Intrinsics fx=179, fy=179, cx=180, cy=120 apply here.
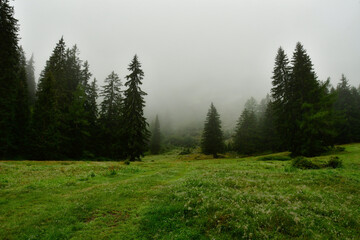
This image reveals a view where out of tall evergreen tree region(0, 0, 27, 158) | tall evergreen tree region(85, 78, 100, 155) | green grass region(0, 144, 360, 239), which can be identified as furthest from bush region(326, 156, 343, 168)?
tall evergreen tree region(85, 78, 100, 155)

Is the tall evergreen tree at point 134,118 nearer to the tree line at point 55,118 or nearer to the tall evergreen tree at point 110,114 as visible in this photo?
the tree line at point 55,118

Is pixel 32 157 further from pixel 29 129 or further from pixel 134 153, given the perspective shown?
pixel 134 153

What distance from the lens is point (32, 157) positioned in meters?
37.0

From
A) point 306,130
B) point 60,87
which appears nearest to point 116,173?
point 306,130

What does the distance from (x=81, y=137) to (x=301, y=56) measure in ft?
177

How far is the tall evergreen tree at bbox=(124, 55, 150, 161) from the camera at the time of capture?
3712 centimetres

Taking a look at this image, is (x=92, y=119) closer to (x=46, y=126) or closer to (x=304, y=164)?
(x=46, y=126)

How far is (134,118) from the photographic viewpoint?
37656 mm

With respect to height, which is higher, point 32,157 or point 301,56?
point 301,56

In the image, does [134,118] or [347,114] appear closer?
[134,118]

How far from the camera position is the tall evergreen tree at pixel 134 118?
122 feet

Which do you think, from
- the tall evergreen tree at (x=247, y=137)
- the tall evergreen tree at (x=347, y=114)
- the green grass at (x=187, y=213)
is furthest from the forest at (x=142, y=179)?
the tall evergreen tree at (x=347, y=114)

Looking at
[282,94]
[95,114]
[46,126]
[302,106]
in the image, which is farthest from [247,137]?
[46,126]

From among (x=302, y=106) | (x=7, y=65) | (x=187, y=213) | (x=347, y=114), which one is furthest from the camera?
(x=347, y=114)
